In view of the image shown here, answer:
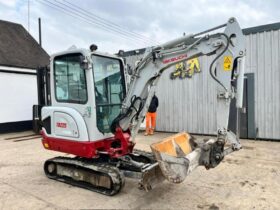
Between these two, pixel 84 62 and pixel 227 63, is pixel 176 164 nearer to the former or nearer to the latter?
pixel 227 63

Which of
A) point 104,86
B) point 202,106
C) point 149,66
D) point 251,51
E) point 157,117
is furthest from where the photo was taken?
point 157,117

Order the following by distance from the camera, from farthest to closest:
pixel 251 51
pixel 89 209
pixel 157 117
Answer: pixel 157 117 < pixel 251 51 < pixel 89 209

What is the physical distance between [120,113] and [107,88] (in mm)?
546

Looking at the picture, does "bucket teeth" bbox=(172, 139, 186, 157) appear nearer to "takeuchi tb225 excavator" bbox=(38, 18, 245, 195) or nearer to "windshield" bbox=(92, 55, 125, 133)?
"takeuchi tb225 excavator" bbox=(38, 18, 245, 195)

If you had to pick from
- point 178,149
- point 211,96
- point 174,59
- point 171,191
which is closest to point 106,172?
point 171,191

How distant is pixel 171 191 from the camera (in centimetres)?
468

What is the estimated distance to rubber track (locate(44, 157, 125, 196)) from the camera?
4395mm

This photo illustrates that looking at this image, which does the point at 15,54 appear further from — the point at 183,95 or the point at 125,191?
the point at 125,191

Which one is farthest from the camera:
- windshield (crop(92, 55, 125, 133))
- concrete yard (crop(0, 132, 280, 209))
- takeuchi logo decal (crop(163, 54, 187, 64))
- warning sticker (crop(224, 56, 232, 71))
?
windshield (crop(92, 55, 125, 133))

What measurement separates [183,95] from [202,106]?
941mm

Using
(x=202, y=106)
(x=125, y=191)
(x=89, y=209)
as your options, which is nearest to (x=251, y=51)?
(x=202, y=106)

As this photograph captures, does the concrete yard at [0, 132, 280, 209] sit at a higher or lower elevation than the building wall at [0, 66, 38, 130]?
lower

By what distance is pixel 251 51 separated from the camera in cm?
944

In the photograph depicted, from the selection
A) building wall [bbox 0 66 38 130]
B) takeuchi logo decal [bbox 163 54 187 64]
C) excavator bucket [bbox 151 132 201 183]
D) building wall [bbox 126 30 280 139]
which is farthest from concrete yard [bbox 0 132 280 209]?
building wall [bbox 0 66 38 130]
